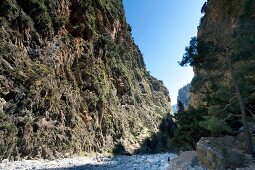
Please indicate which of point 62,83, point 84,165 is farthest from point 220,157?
point 62,83

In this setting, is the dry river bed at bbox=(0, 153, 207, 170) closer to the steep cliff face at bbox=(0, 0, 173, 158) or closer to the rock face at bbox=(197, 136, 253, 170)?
the steep cliff face at bbox=(0, 0, 173, 158)

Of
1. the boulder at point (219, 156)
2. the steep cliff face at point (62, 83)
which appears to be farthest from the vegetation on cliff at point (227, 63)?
the steep cliff face at point (62, 83)

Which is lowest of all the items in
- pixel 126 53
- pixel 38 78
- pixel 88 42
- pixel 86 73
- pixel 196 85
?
pixel 196 85

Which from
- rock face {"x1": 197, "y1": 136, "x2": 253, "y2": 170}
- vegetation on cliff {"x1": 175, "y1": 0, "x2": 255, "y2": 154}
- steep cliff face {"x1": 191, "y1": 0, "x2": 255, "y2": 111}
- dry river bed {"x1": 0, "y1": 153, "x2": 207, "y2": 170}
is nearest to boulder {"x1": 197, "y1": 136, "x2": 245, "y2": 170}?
rock face {"x1": 197, "y1": 136, "x2": 253, "y2": 170}

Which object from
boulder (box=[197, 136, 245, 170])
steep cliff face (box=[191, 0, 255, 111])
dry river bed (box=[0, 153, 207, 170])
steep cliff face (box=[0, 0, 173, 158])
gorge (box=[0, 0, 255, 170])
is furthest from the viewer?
steep cliff face (box=[0, 0, 173, 158])

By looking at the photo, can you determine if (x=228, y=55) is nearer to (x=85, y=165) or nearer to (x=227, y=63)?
(x=227, y=63)

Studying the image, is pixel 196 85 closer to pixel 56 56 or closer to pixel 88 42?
pixel 56 56

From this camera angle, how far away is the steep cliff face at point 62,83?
29.4m

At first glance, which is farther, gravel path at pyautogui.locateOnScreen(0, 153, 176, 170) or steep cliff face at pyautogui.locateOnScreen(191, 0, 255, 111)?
gravel path at pyautogui.locateOnScreen(0, 153, 176, 170)

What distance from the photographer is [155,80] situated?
121 meters

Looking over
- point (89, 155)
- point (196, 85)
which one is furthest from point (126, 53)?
point (196, 85)

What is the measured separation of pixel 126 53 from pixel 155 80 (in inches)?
1790

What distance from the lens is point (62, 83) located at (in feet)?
128

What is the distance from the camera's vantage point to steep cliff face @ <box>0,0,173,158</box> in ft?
96.4
